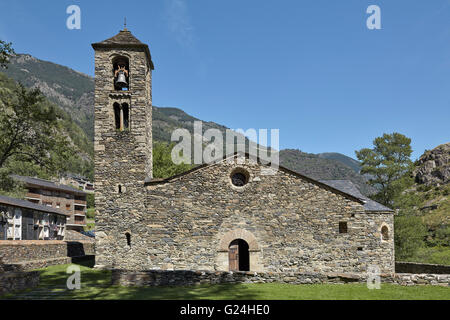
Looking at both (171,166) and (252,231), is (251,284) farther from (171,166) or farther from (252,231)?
(171,166)

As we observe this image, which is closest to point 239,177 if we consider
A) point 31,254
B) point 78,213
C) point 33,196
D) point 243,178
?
point 243,178

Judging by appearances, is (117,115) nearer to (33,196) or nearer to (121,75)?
(121,75)

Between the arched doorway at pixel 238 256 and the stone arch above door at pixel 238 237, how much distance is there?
42 cm

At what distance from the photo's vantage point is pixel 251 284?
41.5 feet

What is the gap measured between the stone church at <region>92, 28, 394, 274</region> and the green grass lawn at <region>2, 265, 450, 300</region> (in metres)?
4.38

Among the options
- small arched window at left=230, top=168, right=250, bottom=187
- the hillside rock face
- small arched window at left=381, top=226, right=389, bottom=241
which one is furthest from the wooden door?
the hillside rock face

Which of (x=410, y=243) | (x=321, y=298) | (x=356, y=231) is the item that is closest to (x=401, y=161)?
(x=410, y=243)

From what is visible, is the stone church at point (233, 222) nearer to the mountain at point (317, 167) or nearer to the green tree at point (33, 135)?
the green tree at point (33, 135)

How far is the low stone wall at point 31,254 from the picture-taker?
16.8 m

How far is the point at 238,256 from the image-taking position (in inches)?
691

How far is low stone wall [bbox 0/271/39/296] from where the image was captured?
1130 centimetres

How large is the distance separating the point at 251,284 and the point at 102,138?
36.7ft

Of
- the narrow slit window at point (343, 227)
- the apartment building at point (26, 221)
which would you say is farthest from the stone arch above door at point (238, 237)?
the apartment building at point (26, 221)

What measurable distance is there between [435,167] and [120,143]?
A: 248ft
